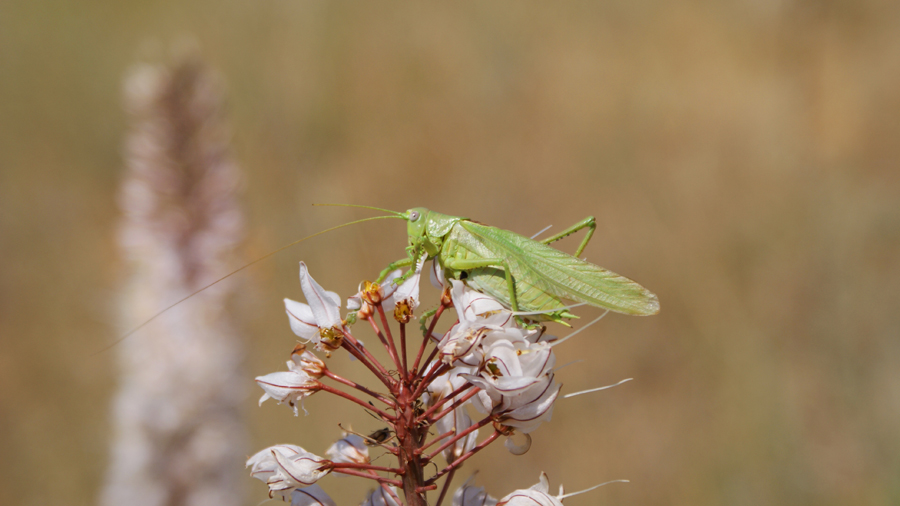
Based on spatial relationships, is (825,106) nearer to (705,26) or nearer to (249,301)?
(705,26)

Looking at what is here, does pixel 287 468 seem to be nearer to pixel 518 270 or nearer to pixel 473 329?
pixel 473 329

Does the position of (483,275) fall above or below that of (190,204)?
below

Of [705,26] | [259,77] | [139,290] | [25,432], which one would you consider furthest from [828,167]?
[25,432]

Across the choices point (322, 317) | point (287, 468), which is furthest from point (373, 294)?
point (287, 468)

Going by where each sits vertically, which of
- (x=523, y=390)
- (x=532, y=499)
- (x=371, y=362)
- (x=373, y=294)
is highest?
(x=373, y=294)

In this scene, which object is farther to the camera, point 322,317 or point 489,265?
point 489,265

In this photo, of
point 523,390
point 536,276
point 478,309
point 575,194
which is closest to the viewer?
point 523,390
